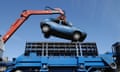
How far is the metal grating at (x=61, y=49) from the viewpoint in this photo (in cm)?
1642

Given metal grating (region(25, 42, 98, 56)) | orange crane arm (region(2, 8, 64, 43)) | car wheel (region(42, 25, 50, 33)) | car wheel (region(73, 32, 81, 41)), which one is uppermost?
orange crane arm (region(2, 8, 64, 43))

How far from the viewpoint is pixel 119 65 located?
17.8m

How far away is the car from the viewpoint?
56.7 ft

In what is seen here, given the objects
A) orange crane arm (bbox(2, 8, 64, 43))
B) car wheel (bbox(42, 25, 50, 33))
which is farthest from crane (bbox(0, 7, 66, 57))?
car wheel (bbox(42, 25, 50, 33))

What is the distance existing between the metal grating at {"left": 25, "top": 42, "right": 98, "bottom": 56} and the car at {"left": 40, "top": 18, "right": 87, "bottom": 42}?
83cm

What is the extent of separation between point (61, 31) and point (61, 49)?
1.41 metres

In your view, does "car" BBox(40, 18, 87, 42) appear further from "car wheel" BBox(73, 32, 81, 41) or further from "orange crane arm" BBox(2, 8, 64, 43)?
"orange crane arm" BBox(2, 8, 64, 43)

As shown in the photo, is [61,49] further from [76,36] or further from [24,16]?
[24,16]

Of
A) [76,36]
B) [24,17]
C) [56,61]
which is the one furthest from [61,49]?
[24,17]

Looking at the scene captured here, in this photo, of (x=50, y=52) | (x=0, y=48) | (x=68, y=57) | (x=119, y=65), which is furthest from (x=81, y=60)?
(x=0, y=48)

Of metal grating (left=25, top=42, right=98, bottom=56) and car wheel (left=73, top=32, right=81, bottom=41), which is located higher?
car wheel (left=73, top=32, right=81, bottom=41)

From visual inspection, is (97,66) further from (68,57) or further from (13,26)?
(13,26)

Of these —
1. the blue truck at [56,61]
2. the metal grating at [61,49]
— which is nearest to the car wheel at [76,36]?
the metal grating at [61,49]

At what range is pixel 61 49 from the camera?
54.8 feet
